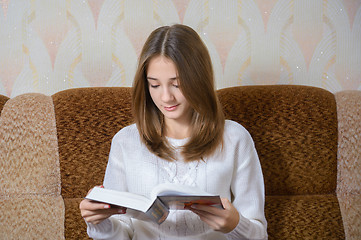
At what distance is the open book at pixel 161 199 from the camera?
0.96 meters

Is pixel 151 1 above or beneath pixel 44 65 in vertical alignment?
above

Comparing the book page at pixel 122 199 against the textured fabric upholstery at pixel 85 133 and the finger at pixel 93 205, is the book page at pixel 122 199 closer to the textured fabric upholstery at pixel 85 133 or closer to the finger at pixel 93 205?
the finger at pixel 93 205

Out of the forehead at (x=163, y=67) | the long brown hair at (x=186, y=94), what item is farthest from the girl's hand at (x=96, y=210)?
the forehead at (x=163, y=67)

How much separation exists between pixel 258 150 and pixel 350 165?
35 cm

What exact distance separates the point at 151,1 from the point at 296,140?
90 centimetres

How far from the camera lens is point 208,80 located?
1.33 meters

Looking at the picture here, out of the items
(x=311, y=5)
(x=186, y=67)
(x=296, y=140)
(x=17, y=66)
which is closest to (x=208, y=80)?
(x=186, y=67)

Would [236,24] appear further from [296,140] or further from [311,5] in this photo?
[296,140]

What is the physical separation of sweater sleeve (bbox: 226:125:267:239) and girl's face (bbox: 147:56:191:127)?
0.83 feet

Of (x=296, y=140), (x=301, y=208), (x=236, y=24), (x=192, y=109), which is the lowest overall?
(x=301, y=208)

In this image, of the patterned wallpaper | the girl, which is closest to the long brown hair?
the girl

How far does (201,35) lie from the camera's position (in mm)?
1864

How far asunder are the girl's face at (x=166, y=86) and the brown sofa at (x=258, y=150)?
0.34 meters

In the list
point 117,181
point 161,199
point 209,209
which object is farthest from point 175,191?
point 117,181
